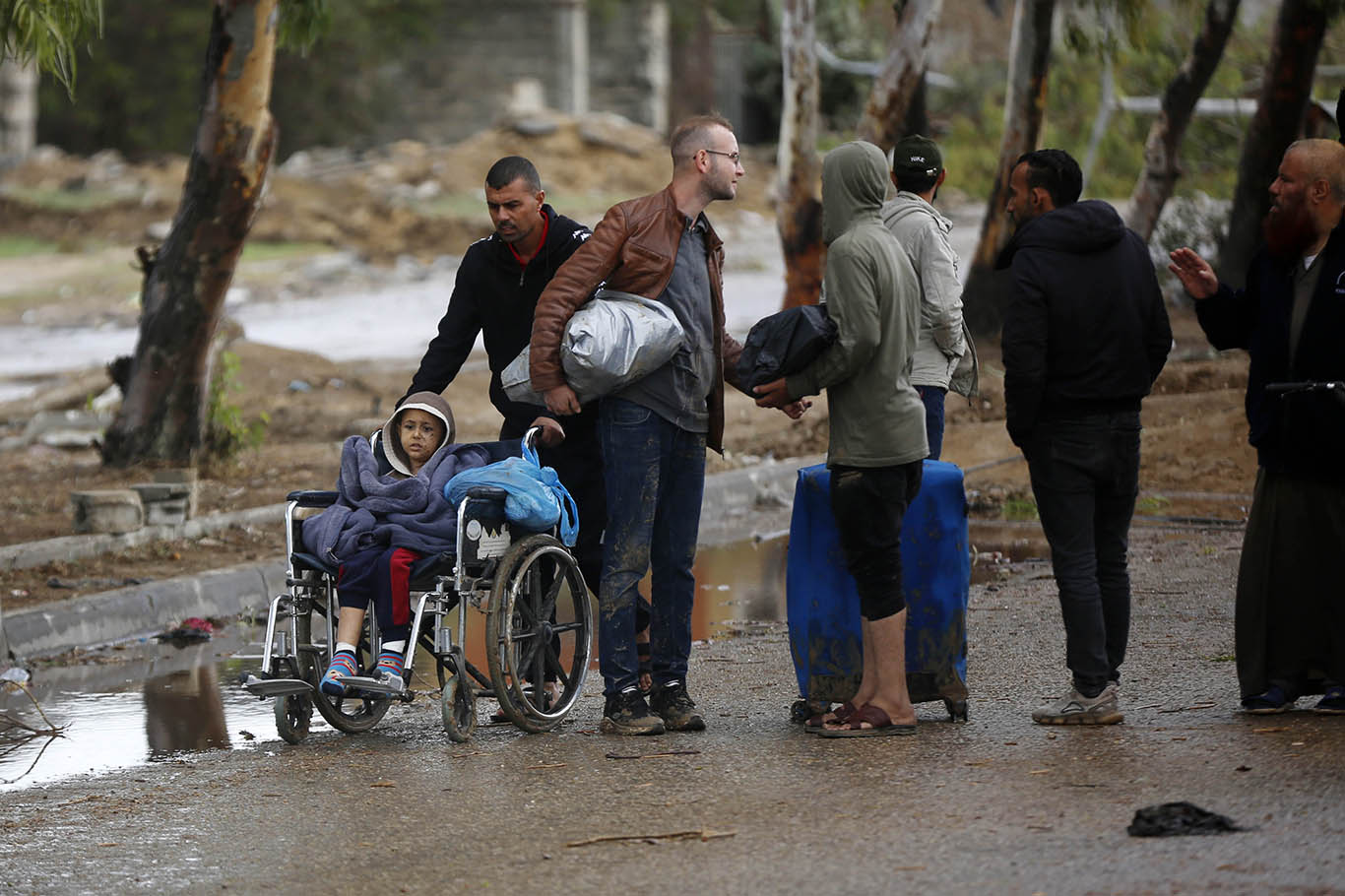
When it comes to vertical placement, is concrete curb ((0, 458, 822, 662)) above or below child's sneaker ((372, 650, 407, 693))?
below

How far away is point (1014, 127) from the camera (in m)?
19.6

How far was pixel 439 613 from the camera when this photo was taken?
6.48 meters

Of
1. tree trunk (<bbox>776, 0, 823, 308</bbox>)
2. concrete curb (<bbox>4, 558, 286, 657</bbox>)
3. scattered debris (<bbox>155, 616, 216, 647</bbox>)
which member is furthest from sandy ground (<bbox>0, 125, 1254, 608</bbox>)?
tree trunk (<bbox>776, 0, 823, 308</bbox>)

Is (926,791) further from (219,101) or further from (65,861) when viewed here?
(219,101)

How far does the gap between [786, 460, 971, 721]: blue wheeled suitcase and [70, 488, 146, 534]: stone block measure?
230 inches

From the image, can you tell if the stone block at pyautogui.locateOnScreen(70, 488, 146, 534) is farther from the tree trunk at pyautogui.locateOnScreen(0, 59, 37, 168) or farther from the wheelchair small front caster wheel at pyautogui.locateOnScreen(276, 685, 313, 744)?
the tree trunk at pyautogui.locateOnScreen(0, 59, 37, 168)

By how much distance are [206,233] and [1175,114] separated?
11124 millimetres

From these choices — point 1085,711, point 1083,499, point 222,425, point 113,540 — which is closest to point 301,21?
point 222,425

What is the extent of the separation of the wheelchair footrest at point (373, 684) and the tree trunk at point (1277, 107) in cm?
1282

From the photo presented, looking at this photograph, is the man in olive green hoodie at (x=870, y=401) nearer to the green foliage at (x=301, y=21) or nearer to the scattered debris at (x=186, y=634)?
the scattered debris at (x=186, y=634)

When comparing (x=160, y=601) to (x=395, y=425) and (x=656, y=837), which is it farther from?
(x=656, y=837)

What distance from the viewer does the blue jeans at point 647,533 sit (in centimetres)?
639

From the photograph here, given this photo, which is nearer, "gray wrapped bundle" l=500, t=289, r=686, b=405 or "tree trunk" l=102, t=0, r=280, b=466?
"gray wrapped bundle" l=500, t=289, r=686, b=405

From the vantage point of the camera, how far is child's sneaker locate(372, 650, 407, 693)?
6406 mm
